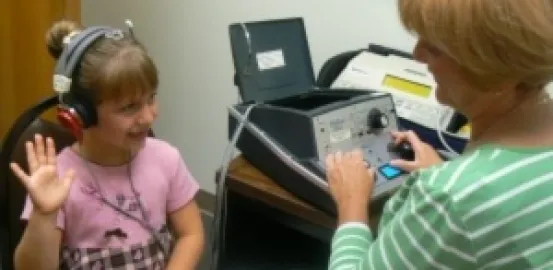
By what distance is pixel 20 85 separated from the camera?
97.5 inches

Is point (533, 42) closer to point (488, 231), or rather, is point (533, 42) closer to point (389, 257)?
point (488, 231)

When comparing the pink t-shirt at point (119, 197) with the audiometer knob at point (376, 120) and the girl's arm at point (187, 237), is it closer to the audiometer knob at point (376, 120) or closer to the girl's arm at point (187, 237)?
the girl's arm at point (187, 237)

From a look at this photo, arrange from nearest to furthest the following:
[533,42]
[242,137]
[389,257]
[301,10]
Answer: [533,42] → [389,257] → [242,137] → [301,10]

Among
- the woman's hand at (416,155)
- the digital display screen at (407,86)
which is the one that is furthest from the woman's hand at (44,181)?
the digital display screen at (407,86)

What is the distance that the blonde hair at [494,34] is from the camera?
86 cm

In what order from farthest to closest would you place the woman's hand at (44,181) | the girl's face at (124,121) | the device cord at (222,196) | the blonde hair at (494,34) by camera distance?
the device cord at (222,196) < the girl's face at (124,121) < the woman's hand at (44,181) < the blonde hair at (494,34)

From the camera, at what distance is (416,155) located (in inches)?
57.0

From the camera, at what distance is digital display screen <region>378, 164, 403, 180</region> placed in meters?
1.46

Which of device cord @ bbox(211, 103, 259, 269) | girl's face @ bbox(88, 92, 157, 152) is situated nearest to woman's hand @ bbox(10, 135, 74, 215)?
girl's face @ bbox(88, 92, 157, 152)

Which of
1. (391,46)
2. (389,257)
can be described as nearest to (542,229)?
(389,257)

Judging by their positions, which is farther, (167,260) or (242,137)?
(242,137)

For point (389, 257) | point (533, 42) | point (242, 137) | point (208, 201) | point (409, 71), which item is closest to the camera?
point (533, 42)

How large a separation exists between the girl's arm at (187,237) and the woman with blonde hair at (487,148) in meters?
0.56

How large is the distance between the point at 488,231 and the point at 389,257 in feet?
0.48
